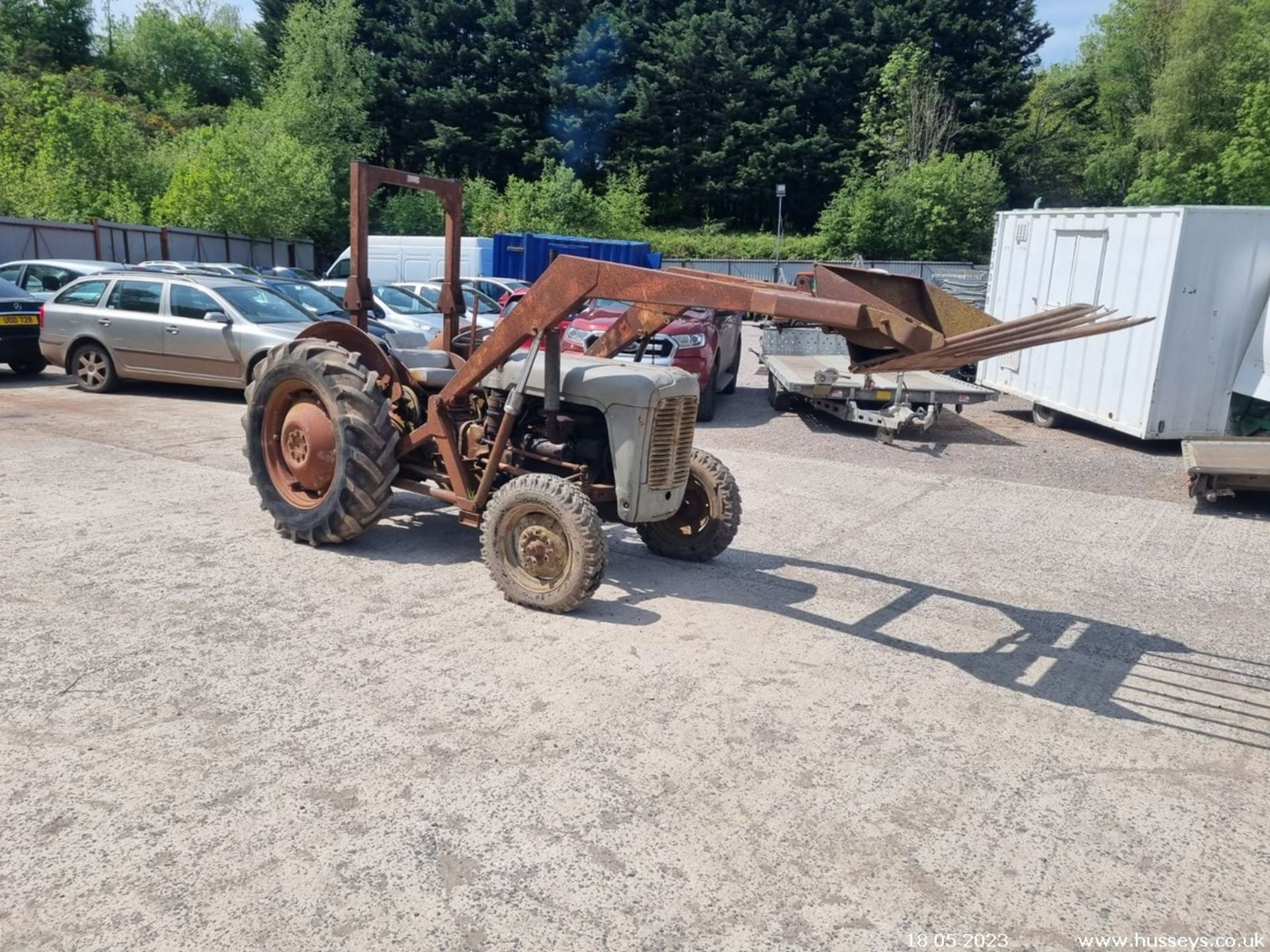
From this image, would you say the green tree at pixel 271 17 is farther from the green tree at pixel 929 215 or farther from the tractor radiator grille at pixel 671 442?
the tractor radiator grille at pixel 671 442

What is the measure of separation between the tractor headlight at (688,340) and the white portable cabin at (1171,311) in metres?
4.05

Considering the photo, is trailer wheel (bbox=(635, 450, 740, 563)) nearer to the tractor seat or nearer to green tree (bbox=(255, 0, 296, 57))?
the tractor seat

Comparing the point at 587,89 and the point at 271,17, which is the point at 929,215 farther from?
the point at 271,17

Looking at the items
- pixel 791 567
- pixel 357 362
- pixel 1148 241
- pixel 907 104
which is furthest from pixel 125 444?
pixel 907 104

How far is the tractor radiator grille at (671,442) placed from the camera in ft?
20.2

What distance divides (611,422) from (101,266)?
15.6 metres

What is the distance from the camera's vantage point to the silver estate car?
12.9 metres

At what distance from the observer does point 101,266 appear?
59.3ft

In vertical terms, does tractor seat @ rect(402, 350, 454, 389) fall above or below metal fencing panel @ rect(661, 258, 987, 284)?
below

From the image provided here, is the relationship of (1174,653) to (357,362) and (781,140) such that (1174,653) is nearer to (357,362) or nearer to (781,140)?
(357,362)

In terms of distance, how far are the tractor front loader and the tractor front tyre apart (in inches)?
0.5
